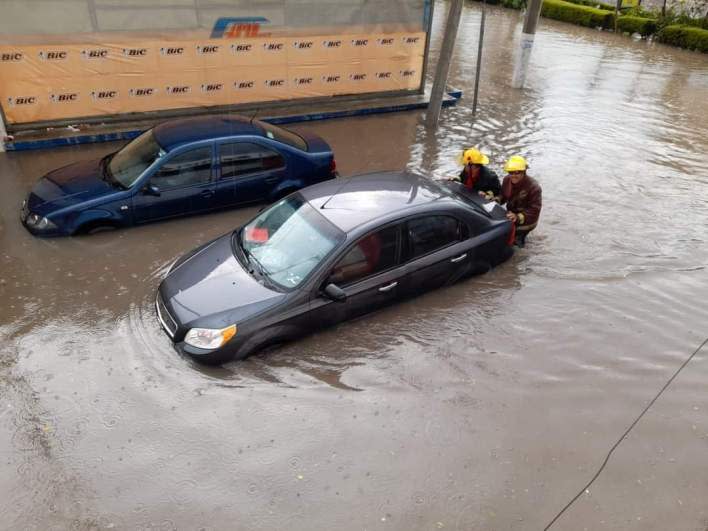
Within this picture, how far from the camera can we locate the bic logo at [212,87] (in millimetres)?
12227

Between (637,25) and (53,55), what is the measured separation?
25.4 meters

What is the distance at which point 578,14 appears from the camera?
92.9 feet

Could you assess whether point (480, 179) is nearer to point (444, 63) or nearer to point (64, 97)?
point (444, 63)

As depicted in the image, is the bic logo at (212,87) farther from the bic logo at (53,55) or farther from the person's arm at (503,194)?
the person's arm at (503,194)

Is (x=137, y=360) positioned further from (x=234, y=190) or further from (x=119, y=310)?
(x=234, y=190)

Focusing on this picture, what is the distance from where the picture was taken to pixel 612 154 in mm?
11961

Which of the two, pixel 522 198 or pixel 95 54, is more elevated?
pixel 95 54

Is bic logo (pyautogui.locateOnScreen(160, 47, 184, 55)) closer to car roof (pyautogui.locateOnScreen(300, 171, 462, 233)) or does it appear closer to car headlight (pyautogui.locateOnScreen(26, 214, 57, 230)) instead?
car headlight (pyautogui.locateOnScreen(26, 214, 57, 230))

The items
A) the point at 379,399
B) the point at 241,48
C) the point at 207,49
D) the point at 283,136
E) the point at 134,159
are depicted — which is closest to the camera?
the point at 379,399

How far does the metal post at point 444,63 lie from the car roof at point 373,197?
6.45 meters

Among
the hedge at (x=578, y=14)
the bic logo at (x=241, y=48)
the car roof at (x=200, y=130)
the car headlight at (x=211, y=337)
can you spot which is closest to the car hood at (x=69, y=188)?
the car roof at (x=200, y=130)

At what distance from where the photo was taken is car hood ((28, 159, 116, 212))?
7.63 m

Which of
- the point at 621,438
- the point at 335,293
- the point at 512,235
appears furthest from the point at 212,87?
the point at 621,438

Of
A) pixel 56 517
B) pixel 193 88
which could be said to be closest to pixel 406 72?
pixel 193 88
